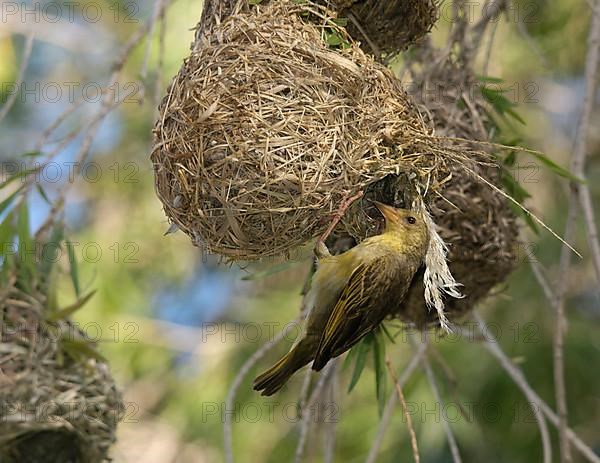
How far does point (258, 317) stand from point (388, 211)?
406 centimetres

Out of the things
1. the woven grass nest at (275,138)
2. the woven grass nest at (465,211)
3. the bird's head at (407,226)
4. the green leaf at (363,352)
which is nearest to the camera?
the woven grass nest at (275,138)

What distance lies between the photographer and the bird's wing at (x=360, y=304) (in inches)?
106

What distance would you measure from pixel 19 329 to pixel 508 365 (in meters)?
1.59

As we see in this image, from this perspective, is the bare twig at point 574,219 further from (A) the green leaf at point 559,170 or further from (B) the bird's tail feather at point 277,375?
(B) the bird's tail feather at point 277,375

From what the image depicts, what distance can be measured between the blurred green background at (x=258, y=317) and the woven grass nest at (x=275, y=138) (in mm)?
2804

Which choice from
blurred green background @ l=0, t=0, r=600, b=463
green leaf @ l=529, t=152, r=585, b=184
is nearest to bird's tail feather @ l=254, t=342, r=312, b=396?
green leaf @ l=529, t=152, r=585, b=184

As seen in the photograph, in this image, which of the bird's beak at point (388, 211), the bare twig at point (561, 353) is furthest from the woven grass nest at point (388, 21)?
the bare twig at point (561, 353)

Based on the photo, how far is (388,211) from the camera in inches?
104

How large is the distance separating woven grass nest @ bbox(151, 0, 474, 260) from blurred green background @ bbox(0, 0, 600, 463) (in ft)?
9.20

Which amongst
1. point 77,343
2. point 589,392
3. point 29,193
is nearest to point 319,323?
point 77,343

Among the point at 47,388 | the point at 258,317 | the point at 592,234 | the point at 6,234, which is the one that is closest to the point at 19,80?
the point at 6,234

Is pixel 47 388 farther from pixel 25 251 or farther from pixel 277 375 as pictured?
pixel 277 375

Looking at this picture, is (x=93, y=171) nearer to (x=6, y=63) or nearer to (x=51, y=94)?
(x=51, y=94)

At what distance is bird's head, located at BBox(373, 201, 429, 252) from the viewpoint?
2.62m
